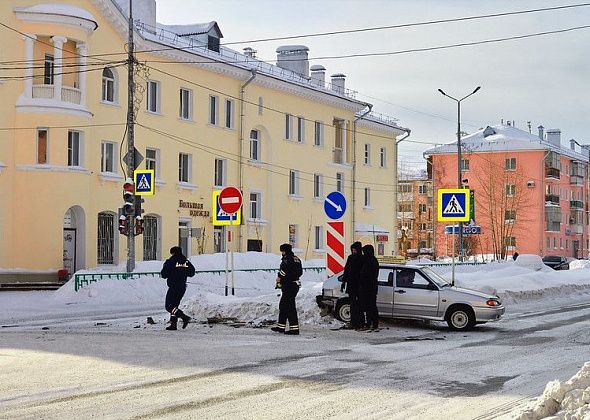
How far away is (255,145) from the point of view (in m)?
49.9

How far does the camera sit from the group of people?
18.2 meters

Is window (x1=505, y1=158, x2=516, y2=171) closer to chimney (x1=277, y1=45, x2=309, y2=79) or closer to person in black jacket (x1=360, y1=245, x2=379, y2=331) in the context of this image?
Result: chimney (x1=277, y1=45, x2=309, y2=79)

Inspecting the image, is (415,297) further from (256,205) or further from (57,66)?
(256,205)

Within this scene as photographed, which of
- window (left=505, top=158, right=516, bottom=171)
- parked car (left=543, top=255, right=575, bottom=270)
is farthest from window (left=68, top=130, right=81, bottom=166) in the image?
window (left=505, top=158, right=516, bottom=171)

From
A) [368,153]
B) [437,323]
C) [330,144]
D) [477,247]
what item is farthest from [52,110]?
[477,247]

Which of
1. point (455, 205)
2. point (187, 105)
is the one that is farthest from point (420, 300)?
point (187, 105)

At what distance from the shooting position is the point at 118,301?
95.1 feet

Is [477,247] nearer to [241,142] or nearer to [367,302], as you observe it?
[241,142]

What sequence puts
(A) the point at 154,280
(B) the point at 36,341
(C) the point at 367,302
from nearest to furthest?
1. (B) the point at 36,341
2. (C) the point at 367,302
3. (A) the point at 154,280

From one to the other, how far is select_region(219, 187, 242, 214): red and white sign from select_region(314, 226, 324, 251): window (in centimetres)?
3101

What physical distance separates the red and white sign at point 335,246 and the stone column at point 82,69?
1931 centimetres

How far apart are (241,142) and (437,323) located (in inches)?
1116

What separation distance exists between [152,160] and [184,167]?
2605mm

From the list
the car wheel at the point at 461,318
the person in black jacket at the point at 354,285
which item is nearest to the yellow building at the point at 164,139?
the person in black jacket at the point at 354,285
